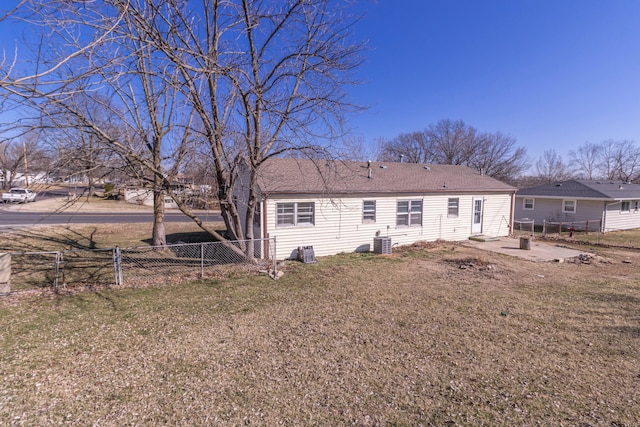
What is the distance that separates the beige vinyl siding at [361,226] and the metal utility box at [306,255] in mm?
390

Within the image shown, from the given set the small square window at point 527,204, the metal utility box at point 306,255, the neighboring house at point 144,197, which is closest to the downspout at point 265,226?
the metal utility box at point 306,255

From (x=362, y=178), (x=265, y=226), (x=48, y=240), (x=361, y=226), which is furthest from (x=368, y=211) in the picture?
(x=48, y=240)

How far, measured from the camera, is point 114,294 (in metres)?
7.28

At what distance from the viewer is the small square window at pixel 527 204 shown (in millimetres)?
23545

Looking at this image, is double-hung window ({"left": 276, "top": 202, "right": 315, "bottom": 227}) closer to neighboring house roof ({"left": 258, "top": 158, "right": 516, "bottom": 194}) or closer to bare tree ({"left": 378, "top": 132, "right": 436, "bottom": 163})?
neighboring house roof ({"left": 258, "top": 158, "right": 516, "bottom": 194})

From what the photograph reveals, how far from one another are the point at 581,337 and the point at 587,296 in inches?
116

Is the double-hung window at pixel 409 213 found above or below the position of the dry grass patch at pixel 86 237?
above

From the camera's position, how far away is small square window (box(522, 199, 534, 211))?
23545 millimetres

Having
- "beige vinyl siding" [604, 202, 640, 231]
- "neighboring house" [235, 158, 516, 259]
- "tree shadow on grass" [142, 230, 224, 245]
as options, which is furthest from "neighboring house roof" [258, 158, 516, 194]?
"beige vinyl siding" [604, 202, 640, 231]

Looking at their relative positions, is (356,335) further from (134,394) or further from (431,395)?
(134,394)

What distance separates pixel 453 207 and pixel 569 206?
1196cm

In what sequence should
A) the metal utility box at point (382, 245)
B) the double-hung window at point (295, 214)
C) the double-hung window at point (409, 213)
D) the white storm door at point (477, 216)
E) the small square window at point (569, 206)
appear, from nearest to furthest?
the double-hung window at point (295, 214) → the metal utility box at point (382, 245) → the double-hung window at point (409, 213) → the white storm door at point (477, 216) → the small square window at point (569, 206)

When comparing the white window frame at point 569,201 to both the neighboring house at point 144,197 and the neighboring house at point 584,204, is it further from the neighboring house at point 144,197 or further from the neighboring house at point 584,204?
the neighboring house at point 144,197

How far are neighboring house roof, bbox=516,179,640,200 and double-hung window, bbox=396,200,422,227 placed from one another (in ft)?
44.6
